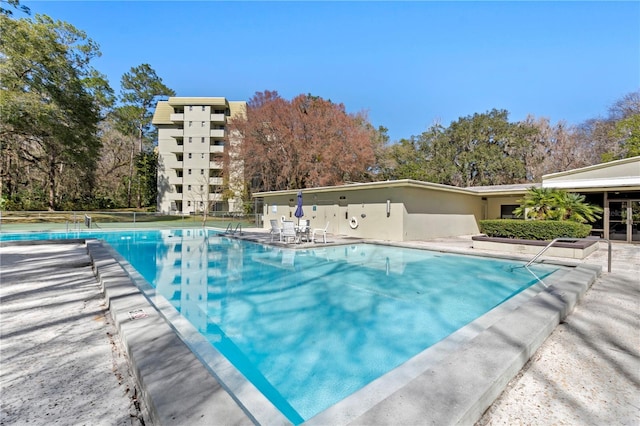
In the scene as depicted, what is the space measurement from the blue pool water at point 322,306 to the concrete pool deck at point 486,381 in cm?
82

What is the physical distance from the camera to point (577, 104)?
27109 millimetres

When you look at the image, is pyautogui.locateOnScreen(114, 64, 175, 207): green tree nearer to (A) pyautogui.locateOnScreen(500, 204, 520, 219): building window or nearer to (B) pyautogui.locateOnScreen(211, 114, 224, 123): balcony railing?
(B) pyautogui.locateOnScreen(211, 114, 224, 123): balcony railing

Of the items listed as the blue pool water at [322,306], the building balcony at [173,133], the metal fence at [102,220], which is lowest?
the blue pool water at [322,306]

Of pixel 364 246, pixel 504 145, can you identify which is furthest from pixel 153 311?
pixel 504 145

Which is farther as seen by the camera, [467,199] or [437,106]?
[437,106]

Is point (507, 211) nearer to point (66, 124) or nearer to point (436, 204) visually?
point (436, 204)

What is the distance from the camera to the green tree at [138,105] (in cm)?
3522

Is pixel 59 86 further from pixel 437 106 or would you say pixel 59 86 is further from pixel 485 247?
pixel 437 106

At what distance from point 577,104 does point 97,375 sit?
36.8 m

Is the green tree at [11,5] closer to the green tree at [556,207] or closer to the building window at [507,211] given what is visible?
the green tree at [556,207]

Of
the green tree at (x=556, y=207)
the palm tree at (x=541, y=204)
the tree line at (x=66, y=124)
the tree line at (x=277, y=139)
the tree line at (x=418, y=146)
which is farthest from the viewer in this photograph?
the tree line at (x=418, y=146)

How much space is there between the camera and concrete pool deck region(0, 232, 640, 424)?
5.72 feet

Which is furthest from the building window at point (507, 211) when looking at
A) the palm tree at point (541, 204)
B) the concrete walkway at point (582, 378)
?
the concrete walkway at point (582, 378)

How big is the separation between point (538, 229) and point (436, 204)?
196 inches
